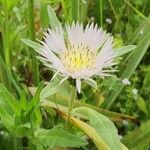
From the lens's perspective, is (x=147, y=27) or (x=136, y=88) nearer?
(x=147, y=27)

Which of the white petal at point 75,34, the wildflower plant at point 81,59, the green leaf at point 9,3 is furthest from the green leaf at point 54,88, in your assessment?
the green leaf at point 9,3

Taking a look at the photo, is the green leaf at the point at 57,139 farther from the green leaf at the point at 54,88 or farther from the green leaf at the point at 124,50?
the green leaf at the point at 124,50

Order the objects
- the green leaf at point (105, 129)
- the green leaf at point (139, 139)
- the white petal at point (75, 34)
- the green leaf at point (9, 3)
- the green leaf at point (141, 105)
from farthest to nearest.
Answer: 1. the green leaf at point (141, 105)
2. the green leaf at point (139, 139)
3. the green leaf at point (9, 3)
4. the white petal at point (75, 34)
5. the green leaf at point (105, 129)

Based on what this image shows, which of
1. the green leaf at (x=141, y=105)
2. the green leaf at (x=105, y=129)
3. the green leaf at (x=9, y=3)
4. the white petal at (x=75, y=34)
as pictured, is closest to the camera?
the green leaf at (x=105, y=129)

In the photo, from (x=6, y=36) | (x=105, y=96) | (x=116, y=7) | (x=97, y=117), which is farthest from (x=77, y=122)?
(x=116, y=7)

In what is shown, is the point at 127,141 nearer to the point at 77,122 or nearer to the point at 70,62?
the point at 77,122

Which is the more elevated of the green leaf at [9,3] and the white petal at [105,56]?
the green leaf at [9,3]

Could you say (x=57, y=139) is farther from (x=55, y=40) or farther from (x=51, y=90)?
(x=55, y=40)
